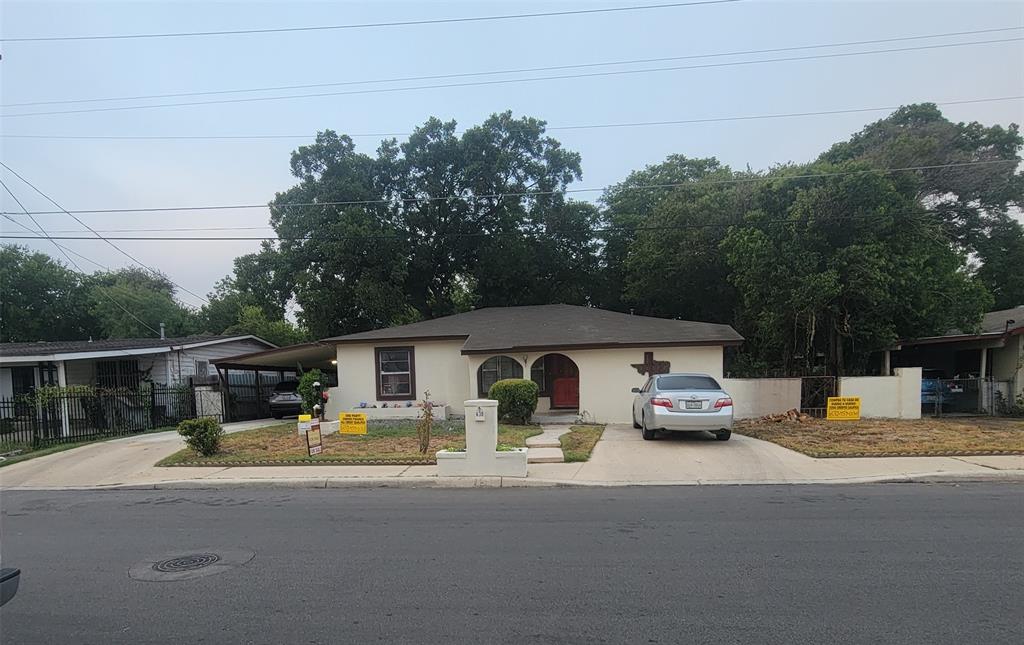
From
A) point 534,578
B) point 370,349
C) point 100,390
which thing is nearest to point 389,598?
point 534,578

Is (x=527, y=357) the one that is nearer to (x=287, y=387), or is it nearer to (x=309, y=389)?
(x=309, y=389)

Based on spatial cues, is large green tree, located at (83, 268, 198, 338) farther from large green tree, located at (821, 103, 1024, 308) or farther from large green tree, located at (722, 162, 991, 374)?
large green tree, located at (821, 103, 1024, 308)

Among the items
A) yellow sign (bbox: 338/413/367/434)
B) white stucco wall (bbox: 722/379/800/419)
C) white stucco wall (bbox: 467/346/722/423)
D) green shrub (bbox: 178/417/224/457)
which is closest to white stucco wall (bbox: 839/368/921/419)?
white stucco wall (bbox: 722/379/800/419)

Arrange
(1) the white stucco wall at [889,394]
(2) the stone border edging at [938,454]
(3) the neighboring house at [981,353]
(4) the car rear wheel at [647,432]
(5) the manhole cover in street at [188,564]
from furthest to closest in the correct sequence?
(3) the neighboring house at [981,353] → (1) the white stucco wall at [889,394] → (4) the car rear wheel at [647,432] → (2) the stone border edging at [938,454] → (5) the manhole cover in street at [188,564]

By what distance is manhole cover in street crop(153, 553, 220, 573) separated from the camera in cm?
509

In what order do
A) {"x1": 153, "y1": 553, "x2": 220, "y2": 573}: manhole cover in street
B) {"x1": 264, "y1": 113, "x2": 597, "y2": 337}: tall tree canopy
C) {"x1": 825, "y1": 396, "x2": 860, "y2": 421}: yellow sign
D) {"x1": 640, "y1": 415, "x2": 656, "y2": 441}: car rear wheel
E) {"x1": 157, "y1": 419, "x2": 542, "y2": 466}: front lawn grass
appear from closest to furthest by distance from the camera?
1. {"x1": 153, "y1": 553, "x2": 220, "y2": 573}: manhole cover in street
2. {"x1": 157, "y1": 419, "x2": 542, "y2": 466}: front lawn grass
3. {"x1": 640, "y1": 415, "x2": 656, "y2": 441}: car rear wheel
4. {"x1": 825, "y1": 396, "x2": 860, "y2": 421}: yellow sign
5. {"x1": 264, "y1": 113, "x2": 597, "y2": 337}: tall tree canopy

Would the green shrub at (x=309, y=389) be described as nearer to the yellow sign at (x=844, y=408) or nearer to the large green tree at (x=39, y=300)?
the yellow sign at (x=844, y=408)

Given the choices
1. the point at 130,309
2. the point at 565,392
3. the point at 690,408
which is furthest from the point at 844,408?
the point at 130,309

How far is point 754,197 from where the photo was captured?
20.4m

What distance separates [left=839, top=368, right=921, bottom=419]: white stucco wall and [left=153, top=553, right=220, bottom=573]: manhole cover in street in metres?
16.5

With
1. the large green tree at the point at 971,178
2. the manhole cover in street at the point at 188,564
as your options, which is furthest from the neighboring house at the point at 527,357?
the large green tree at the point at 971,178

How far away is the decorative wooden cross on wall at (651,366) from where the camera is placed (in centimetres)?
1659

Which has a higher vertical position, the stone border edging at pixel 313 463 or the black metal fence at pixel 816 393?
the black metal fence at pixel 816 393

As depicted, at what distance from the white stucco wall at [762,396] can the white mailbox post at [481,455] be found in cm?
966
